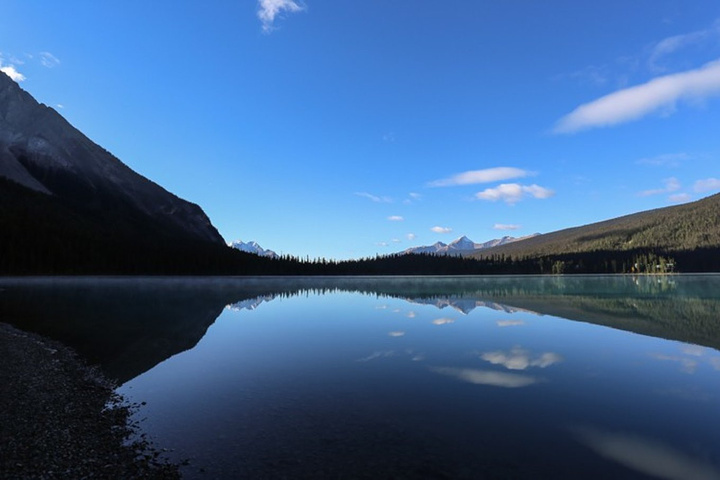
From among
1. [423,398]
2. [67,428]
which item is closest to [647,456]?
[423,398]

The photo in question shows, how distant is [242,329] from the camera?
4131 cm

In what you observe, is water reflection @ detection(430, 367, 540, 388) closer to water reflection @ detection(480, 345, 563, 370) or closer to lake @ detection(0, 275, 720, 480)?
lake @ detection(0, 275, 720, 480)

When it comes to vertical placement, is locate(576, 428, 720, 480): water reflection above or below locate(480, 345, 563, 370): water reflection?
below

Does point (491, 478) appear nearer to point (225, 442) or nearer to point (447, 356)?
point (225, 442)

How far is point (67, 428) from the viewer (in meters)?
14.1

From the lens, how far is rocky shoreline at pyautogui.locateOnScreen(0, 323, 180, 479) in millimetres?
11234

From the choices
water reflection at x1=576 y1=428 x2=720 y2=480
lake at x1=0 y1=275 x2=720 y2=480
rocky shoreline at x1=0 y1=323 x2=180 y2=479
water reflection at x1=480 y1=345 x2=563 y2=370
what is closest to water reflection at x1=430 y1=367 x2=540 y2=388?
lake at x1=0 y1=275 x2=720 y2=480

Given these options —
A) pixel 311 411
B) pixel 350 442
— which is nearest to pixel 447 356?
pixel 311 411

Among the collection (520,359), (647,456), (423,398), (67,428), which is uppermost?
(67,428)

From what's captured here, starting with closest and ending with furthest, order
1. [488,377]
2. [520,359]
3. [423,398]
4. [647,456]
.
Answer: [647,456], [423,398], [488,377], [520,359]

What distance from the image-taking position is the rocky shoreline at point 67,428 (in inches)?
442

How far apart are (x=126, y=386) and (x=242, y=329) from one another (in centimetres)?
2102

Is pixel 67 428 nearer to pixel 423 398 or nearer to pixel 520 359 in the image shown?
pixel 423 398

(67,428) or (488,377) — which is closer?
(67,428)
